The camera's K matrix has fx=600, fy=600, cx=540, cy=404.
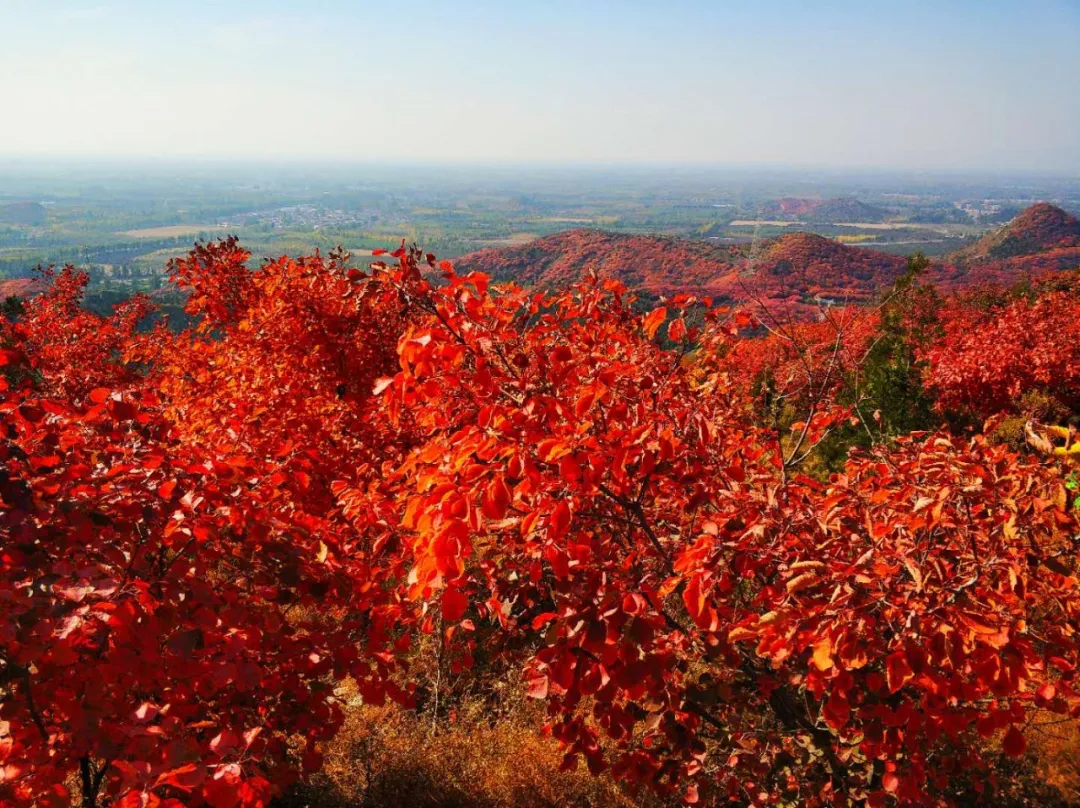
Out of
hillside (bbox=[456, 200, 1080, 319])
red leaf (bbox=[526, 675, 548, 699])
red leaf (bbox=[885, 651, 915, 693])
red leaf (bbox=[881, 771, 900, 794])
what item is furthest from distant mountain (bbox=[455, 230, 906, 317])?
red leaf (bbox=[526, 675, 548, 699])

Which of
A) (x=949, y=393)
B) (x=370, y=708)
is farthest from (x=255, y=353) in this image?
(x=949, y=393)

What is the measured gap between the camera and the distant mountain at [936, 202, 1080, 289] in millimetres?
65812

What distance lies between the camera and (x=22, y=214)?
596ft

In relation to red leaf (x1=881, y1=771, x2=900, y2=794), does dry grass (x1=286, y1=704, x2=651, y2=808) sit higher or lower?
lower

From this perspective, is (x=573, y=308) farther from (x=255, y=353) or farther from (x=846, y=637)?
(x=255, y=353)

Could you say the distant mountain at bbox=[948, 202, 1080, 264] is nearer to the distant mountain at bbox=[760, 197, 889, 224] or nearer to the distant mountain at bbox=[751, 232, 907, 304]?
the distant mountain at bbox=[751, 232, 907, 304]

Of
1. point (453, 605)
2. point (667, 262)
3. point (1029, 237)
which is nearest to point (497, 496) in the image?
point (453, 605)

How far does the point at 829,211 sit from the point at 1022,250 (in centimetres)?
5289

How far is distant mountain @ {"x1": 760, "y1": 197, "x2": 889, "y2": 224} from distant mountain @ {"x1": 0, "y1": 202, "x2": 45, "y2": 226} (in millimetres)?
199241

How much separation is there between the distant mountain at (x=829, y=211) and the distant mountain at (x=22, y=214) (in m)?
199

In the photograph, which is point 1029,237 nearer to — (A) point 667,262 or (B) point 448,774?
(A) point 667,262

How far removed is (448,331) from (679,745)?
248 cm

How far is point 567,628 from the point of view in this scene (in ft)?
7.19

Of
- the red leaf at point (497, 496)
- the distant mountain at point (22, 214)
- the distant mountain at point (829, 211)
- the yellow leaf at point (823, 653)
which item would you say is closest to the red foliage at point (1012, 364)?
the yellow leaf at point (823, 653)
